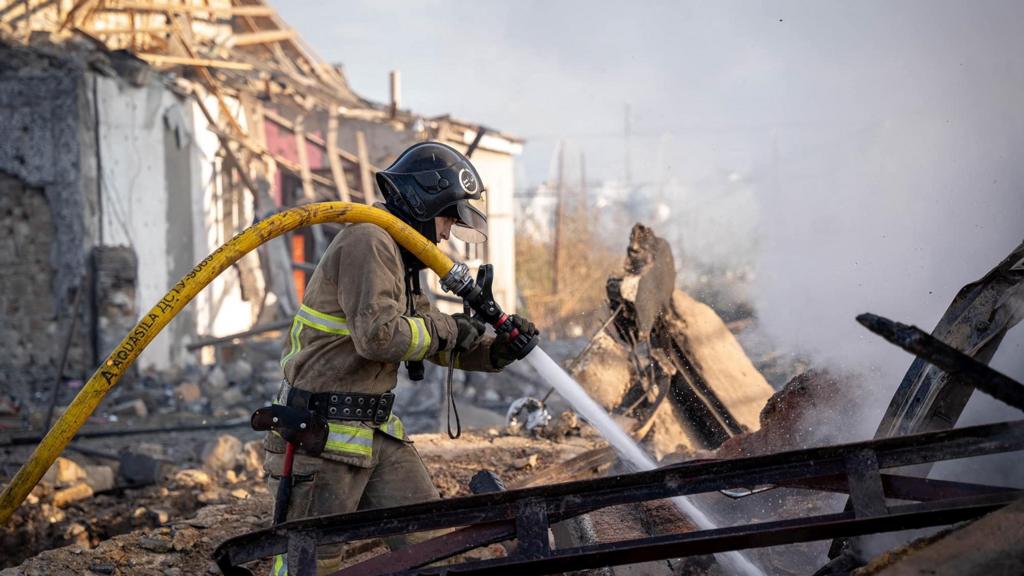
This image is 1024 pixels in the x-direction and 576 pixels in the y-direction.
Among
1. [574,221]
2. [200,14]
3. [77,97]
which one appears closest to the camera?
[77,97]

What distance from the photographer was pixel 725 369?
5.68 metres

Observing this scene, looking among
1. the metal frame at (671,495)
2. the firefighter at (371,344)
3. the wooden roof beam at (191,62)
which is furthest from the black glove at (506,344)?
the wooden roof beam at (191,62)

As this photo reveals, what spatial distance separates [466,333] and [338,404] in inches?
20.6

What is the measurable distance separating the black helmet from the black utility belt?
26.4 inches

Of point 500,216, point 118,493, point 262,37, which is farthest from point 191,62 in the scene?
point 118,493

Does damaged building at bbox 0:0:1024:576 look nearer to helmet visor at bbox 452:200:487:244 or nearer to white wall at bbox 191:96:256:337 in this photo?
white wall at bbox 191:96:256:337

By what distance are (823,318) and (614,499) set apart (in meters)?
3.40

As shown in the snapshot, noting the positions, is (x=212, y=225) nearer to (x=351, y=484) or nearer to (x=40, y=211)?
(x=40, y=211)

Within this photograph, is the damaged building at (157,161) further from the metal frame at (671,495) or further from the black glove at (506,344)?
the metal frame at (671,495)

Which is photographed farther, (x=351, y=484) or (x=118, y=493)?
(x=118, y=493)

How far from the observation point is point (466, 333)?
335 cm

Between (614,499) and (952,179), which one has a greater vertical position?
(952,179)

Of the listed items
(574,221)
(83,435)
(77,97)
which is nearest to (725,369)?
(83,435)

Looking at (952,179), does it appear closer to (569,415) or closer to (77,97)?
(569,415)
